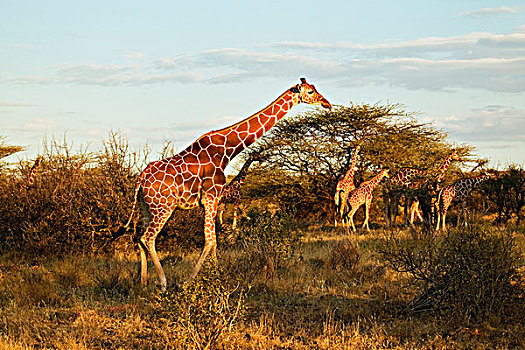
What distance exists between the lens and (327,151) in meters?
20.9

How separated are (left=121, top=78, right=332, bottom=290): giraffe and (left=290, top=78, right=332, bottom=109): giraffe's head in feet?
3.30

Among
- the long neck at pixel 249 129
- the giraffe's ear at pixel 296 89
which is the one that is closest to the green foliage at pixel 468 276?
the long neck at pixel 249 129

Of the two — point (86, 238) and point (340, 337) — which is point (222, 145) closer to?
point (340, 337)

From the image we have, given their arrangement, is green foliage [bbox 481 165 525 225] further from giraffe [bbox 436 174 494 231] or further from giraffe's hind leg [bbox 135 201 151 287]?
giraffe's hind leg [bbox 135 201 151 287]

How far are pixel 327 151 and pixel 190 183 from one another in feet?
42.1

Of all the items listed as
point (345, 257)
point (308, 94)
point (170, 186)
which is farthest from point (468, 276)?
point (170, 186)

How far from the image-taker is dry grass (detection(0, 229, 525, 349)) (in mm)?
6590

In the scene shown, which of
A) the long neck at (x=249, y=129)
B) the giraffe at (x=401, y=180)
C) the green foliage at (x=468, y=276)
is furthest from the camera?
the giraffe at (x=401, y=180)

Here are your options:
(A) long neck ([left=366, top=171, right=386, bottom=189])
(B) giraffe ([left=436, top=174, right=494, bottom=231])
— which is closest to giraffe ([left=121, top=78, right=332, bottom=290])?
(A) long neck ([left=366, top=171, right=386, bottom=189])

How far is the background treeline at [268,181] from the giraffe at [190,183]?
3.72 meters

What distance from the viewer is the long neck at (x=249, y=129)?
29.2ft

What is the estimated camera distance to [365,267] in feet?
33.1

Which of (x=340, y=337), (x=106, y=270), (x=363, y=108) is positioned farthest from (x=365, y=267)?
(x=363, y=108)

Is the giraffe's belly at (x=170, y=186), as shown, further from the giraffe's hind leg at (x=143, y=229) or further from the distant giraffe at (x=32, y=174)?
the distant giraffe at (x=32, y=174)
